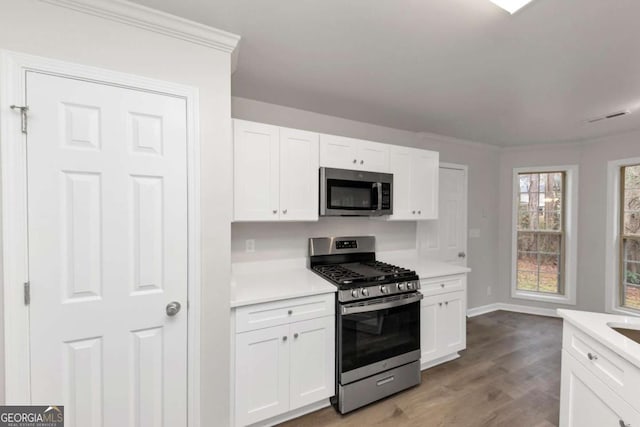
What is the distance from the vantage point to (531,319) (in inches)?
155

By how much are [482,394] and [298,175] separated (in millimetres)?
2406

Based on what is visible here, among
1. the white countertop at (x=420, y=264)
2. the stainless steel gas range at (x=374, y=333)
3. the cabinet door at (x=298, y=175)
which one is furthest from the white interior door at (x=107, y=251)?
the white countertop at (x=420, y=264)

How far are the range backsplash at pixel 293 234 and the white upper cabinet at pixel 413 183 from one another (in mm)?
370

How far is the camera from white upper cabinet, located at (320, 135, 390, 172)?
2.41 m

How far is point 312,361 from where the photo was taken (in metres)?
1.97

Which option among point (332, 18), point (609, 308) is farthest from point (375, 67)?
point (609, 308)

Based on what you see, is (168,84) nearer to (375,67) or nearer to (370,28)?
(370,28)

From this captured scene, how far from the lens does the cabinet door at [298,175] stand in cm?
221

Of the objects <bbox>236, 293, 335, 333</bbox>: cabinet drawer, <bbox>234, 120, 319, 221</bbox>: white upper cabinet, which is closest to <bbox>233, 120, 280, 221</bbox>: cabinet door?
<bbox>234, 120, 319, 221</bbox>: white upper cabinet

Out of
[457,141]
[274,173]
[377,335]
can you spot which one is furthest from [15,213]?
[457,141]

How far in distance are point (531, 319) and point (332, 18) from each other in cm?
467

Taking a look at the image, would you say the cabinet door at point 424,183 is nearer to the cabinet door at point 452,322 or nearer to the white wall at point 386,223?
the white wall at point 386,223

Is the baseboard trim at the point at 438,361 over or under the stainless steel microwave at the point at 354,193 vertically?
under

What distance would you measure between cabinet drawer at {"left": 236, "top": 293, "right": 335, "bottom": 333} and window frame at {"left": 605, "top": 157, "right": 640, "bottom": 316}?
4.07 metres
